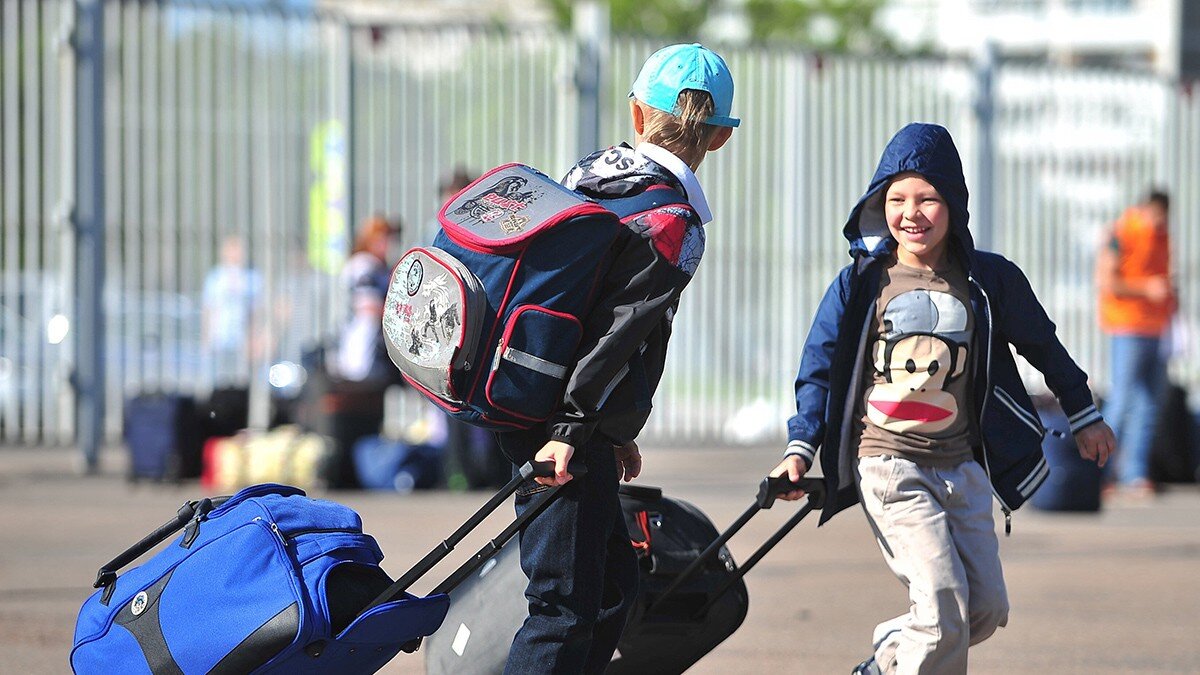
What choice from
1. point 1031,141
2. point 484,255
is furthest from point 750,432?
point 484,255

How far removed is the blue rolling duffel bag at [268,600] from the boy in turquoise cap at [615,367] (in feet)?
0.27

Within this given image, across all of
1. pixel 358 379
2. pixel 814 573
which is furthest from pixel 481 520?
pixel 358 379

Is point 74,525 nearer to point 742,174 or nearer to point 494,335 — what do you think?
point 494,335

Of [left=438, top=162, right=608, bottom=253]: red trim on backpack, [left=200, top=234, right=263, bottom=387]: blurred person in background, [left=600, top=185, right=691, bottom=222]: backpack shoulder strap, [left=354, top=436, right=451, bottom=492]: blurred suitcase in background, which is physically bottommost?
[left=354, top=436, right=451, bottom=492]: blurred suitcase in background

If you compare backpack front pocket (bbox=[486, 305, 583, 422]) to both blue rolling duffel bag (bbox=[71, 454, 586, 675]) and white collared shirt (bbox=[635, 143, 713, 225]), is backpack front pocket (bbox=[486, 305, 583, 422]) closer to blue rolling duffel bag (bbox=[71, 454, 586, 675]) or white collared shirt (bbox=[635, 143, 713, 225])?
blue rolling duffel bag (bbox=[71, 454, 586, 675])

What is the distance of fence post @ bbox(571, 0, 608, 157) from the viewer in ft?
44.0

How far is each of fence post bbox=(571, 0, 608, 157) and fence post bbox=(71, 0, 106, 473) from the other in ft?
11.7

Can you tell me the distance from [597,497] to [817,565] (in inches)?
174

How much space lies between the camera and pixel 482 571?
172 inches

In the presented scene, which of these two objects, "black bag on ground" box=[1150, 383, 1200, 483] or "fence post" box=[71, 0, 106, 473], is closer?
"black bag on ground" box=[1150, 383, 1200, 483]

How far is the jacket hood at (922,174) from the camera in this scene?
438 centimetres

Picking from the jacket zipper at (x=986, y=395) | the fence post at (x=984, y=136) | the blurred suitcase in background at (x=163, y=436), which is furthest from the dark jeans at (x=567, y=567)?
the fence post at (x=984, y=136)

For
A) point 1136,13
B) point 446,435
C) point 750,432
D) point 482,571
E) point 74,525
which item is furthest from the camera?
point 1136,13

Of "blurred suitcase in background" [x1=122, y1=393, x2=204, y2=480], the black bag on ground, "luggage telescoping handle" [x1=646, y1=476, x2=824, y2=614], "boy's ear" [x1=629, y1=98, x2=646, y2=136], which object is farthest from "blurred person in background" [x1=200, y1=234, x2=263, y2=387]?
"boy's ear" [x1=629, y1=98, x2=646, y2=136]
